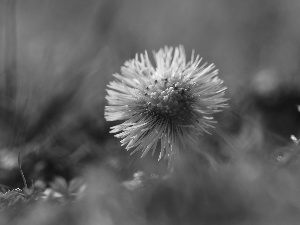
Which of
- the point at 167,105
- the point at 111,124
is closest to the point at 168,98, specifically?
the point at 167,105

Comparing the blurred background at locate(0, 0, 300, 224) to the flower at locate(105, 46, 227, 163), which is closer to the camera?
the blurred background at locate(0, 0, 300, 224)

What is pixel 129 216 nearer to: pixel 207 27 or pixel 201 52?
pixel 201 52

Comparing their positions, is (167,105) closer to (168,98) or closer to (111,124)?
(168,98)

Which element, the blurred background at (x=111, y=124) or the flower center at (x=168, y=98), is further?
the flower center at (x=168, y=98)

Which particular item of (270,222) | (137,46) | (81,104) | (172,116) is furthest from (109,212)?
(137,46)
